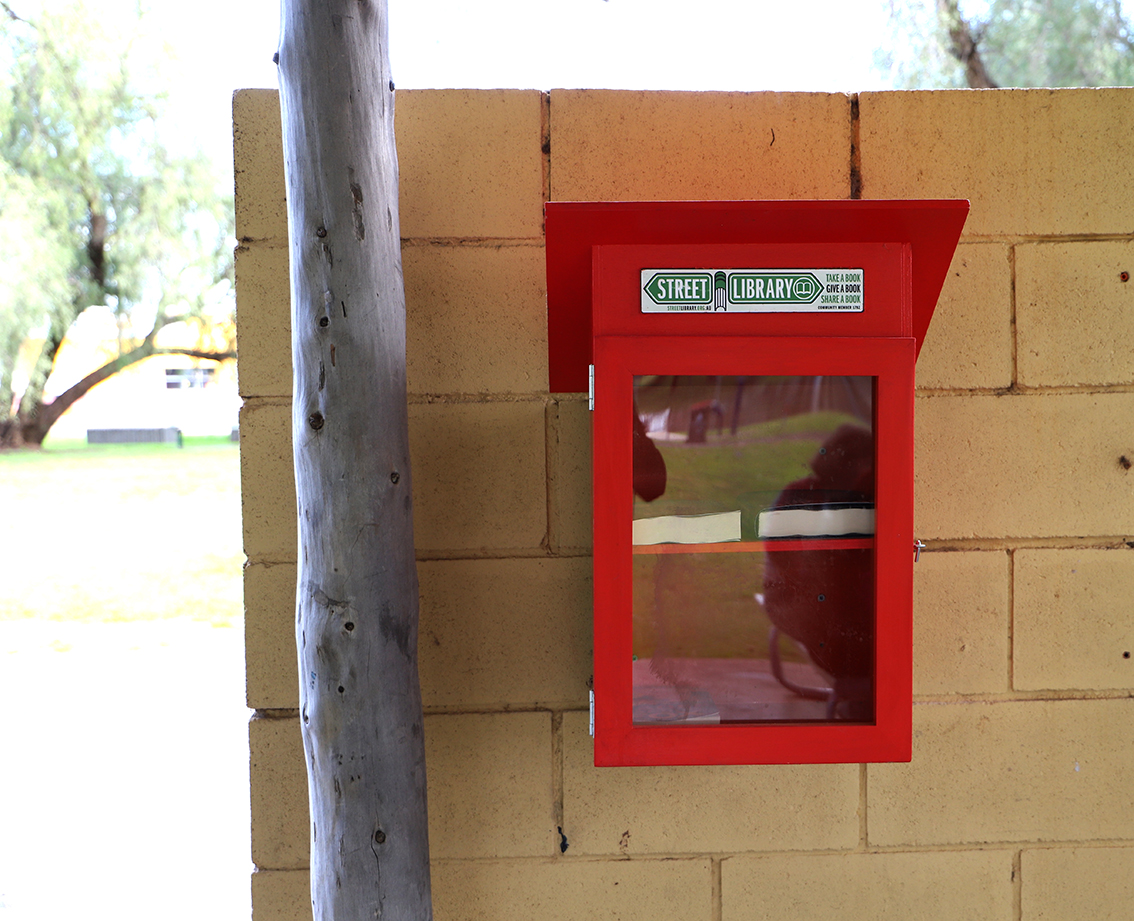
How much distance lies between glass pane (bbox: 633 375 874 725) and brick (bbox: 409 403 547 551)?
38 centimetres

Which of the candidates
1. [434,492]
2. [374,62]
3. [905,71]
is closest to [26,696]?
[434,492]

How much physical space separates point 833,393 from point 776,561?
31 cm

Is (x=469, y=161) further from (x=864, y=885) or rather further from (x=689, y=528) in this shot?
(x=864, y=885)

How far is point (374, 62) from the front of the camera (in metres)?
1.41

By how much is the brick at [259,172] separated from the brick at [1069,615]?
1751 mm

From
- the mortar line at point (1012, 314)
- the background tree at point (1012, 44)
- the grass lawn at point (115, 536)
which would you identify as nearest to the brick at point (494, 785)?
the mortar line at point (1012, 314)

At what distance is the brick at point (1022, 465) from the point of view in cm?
172

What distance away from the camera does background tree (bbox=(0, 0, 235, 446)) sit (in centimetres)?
934

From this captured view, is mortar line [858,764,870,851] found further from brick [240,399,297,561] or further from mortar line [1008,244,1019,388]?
brick [240,399,297,561]

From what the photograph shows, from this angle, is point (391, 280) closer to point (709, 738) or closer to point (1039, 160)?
point (709, 738)

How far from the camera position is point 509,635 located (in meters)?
1.71

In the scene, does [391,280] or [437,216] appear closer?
[391,280]

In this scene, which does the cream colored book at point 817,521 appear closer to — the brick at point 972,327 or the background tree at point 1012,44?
the brick at point 972,327

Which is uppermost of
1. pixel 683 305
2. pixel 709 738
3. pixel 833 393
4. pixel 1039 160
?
pixel 1039 160
